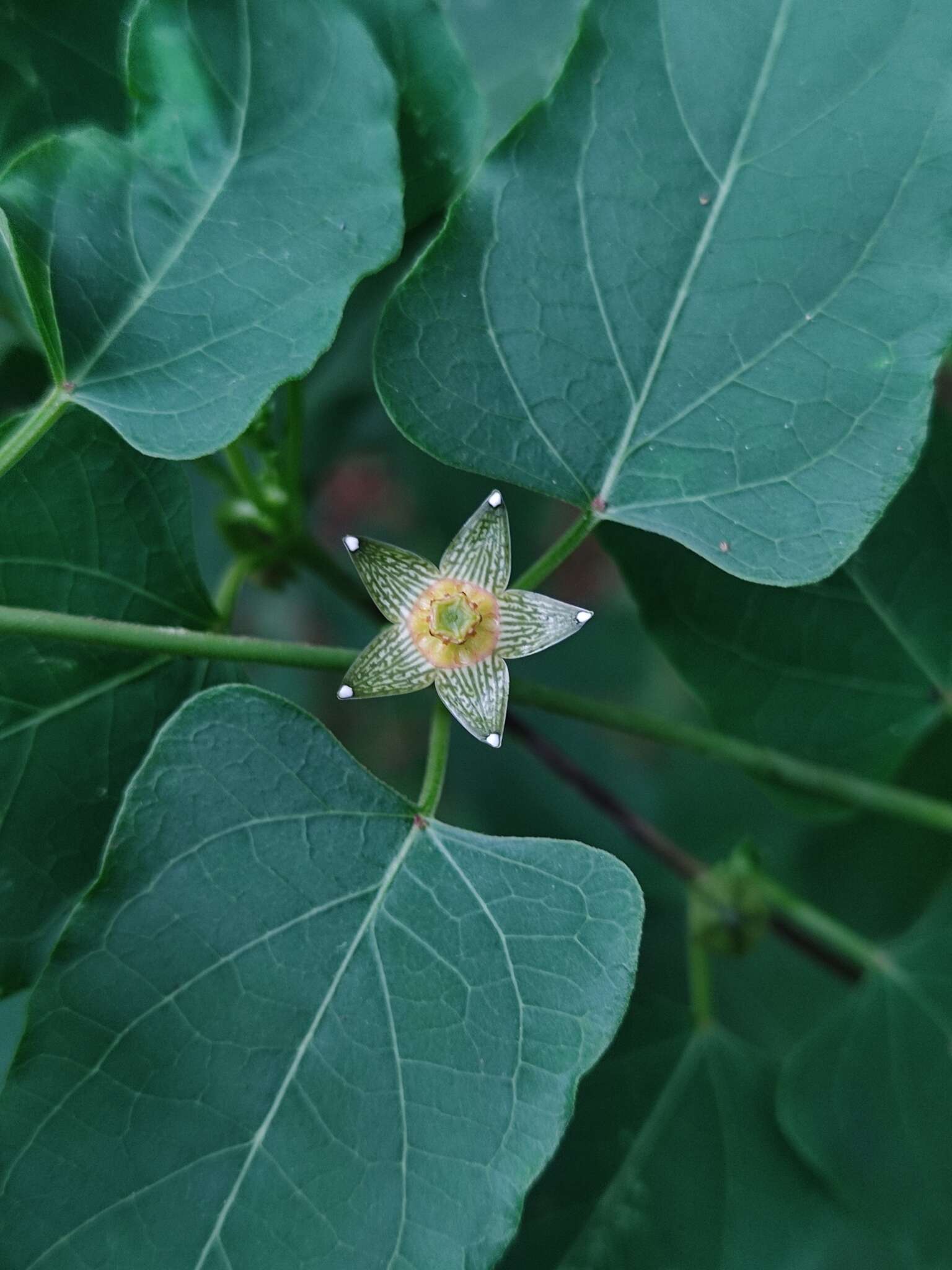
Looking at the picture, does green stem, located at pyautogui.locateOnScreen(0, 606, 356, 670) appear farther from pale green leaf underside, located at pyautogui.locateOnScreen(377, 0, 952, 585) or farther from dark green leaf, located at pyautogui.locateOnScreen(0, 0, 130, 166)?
dark green leaf, located at pyautogui.locateOnScreen(0, 0, 130, 166)

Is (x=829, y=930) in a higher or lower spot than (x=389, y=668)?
lower

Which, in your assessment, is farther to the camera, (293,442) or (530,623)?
(293,442)

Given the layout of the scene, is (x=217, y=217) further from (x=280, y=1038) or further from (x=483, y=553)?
(x=280, y=1038)

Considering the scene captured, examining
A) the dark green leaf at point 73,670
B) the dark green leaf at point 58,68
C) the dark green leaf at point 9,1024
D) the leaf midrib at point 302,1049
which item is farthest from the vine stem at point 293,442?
the dark green leaf at point 9,1024

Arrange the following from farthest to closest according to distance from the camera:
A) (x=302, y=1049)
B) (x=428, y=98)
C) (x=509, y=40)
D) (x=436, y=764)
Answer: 1. (x=509, y=40)
2. (x=428, y=98)
3. (x=436, y=764)
4. (x=302, y=1049)

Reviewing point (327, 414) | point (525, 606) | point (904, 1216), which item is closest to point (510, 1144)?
point (525, 606)

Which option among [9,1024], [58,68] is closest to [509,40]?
[58,68]
